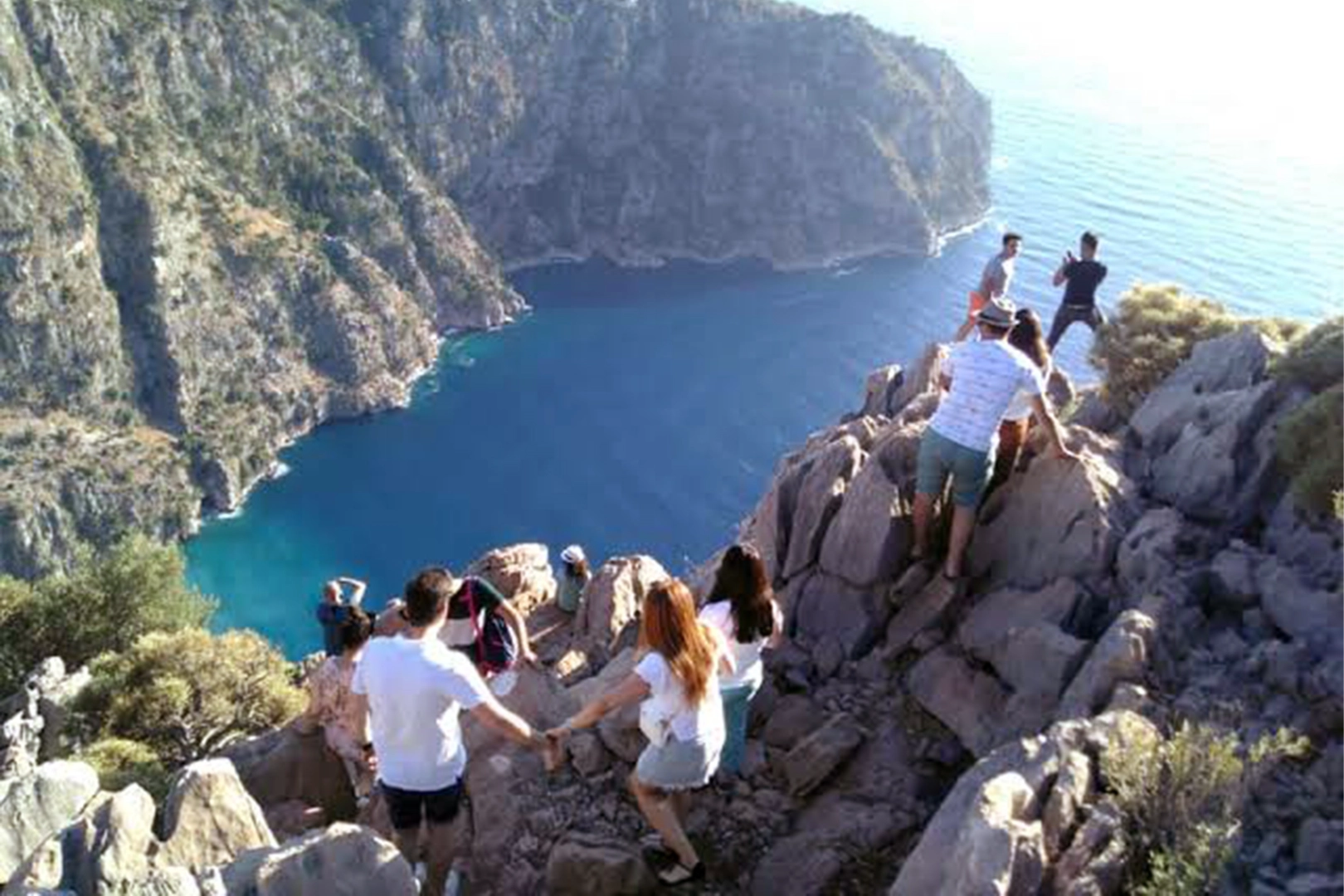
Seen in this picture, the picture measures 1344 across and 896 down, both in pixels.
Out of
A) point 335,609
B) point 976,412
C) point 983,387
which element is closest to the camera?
point 983,387

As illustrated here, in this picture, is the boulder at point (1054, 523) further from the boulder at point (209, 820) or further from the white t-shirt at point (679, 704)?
the boulder at point (209, 820)

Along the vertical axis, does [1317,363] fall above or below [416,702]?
above

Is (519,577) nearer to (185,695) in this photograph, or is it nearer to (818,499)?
(818,499)

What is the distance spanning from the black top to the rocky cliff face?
87.5 meters

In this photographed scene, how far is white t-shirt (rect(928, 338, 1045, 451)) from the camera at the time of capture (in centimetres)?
1197

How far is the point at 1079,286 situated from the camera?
66.6ft

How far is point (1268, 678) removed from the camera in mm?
10383

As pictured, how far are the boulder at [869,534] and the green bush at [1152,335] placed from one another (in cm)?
524

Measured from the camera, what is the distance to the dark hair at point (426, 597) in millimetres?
8930

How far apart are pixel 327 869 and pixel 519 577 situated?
9.96m

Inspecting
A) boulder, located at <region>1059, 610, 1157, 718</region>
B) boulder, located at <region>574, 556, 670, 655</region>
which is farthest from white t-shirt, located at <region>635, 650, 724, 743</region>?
boulder, located at <region>574, 556, 670, 655</region>

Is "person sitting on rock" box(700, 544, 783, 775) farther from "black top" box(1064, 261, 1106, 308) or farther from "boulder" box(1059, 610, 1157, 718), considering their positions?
"black top" box(1064, 261, 1106, 308)

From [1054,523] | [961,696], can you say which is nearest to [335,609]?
[961,696]

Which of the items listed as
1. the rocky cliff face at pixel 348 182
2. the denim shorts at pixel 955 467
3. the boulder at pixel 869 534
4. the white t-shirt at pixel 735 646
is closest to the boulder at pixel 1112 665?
the denim shorts at pixel 955 467
